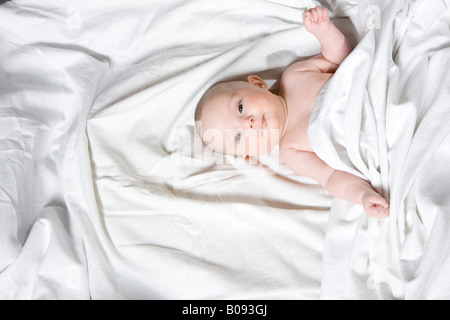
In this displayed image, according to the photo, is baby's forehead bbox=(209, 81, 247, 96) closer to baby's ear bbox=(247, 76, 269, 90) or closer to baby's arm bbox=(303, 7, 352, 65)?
baby's ear bbox=(247, 76, 269, 90)

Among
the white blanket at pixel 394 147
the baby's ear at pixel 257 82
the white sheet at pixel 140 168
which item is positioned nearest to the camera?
the white blanket at pixel 394 147

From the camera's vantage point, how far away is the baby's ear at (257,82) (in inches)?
59.9

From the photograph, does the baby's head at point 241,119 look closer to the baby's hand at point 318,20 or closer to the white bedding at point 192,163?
the white bedding at point 192,163

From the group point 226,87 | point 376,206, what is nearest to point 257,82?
point 226,87

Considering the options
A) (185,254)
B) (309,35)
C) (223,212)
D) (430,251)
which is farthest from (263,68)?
(430,251)

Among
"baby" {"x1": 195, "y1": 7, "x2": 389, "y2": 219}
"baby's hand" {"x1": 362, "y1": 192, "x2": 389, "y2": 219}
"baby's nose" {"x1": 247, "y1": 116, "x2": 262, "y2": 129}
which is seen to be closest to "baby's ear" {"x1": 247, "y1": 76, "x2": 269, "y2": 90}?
"baby" {"x1": 195, "y1": 7, "x2": 389, "y2": 219}

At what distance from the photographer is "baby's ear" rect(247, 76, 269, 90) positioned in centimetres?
152

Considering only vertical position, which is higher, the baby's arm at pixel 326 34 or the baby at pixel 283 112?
the baby's arm at pixel 326 34

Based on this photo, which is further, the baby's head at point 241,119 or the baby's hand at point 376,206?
the baby's head at point 241,119

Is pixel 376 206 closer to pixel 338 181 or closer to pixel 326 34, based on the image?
pixel 338 181

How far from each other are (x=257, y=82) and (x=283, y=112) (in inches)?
4.8

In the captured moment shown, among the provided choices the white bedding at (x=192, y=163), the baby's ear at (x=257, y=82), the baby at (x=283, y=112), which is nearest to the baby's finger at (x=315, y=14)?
the baby at (x=283, y=112)

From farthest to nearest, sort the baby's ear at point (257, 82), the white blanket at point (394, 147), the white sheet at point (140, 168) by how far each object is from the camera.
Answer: the baby's ear at point (257, 82) → the white sheet at point (140, 168) → the white blanket at point (394, 147)

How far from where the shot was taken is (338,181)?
134 cm
